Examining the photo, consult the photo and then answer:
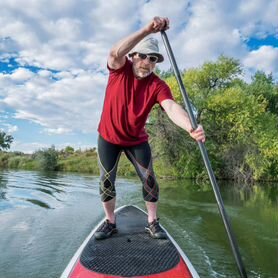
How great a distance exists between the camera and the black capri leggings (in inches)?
128

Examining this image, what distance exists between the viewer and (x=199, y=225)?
610cm

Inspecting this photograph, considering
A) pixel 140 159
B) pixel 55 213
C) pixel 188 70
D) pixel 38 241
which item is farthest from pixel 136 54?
pixel 188 70

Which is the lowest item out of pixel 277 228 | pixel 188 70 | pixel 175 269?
pixel 277 228

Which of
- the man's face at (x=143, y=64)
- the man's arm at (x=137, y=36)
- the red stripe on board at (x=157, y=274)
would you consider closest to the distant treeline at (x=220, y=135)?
the man's face at (x=143, y=64)

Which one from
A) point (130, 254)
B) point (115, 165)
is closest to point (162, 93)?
point (115, 165)

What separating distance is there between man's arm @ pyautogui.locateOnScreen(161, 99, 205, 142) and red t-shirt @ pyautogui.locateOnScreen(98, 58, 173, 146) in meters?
0.09

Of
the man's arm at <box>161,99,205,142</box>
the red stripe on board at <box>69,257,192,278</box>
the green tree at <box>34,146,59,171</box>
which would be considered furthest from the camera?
the green tree at <box>34,146,59,171</box>

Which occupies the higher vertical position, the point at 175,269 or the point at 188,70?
the point at 188,70

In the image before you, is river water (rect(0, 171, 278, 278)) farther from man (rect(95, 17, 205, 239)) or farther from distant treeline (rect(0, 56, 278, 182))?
distant treeline (rect(0, 56, 278, 182))

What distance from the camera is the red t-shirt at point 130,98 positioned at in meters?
3.04

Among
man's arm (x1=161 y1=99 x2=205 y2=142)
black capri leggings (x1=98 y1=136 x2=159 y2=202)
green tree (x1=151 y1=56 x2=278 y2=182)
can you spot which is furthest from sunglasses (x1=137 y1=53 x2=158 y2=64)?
green tree (x1=151 y1=56 x2=278 y2=182)

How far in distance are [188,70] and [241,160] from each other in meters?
7.72

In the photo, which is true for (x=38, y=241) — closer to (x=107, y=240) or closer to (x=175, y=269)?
(x=107, y=240)

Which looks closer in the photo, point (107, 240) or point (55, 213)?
point (107, 240)
